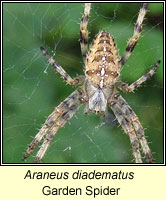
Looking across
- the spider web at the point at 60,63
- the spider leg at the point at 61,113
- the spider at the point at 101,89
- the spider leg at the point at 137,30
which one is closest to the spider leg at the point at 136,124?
the spider at the point at 101,89

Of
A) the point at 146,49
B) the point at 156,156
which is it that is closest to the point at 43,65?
the point at 146,49

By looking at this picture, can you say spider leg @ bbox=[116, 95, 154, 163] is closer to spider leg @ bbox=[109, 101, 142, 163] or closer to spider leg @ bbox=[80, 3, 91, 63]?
spider leg @ bbox=[109, 101, 142, 163]

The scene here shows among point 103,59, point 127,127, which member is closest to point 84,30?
point 103,59

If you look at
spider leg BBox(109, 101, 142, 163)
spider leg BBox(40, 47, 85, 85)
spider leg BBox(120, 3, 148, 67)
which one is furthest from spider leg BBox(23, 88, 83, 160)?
spider leg BBox(120, 3, 148, 67)

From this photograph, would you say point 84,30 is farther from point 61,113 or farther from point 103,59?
point 61,113

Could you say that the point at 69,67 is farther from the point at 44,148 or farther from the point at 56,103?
the point at 44,148

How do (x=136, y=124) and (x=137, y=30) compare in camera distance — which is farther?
(x=136, y=124)
